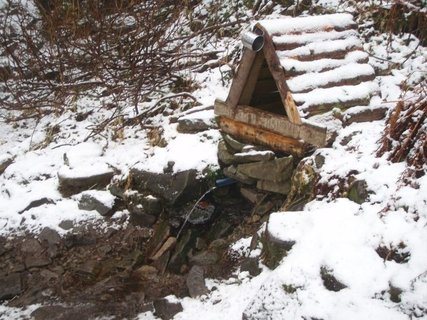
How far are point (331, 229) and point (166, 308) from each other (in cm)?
176

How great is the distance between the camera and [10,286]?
180 inches

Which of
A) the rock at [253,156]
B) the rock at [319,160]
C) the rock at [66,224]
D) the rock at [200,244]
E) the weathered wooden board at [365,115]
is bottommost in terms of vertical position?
the rock at [200,244]

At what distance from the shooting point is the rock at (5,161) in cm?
628

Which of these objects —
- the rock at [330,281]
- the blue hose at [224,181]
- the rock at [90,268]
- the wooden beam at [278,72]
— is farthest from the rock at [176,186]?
the rock at [330,281]

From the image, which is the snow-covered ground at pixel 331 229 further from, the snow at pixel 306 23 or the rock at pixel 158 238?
the snow at pixel 306 23

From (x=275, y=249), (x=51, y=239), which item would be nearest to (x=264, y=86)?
(x=275, y=249)

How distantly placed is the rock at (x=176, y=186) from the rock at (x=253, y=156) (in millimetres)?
593

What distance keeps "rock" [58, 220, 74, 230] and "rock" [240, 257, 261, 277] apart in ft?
7.65

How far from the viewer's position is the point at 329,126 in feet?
12.1

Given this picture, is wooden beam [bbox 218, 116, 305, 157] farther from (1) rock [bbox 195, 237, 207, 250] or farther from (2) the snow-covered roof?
(1) rock [bbox 195, 237, 207, 250]

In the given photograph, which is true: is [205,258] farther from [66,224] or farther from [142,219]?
[66,224]

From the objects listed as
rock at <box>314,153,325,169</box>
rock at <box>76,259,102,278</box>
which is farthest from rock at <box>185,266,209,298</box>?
rock at <box>314,153,325,169</box>

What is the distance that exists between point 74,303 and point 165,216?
51.7 inches

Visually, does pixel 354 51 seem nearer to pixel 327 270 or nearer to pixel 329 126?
pixel 329 126
